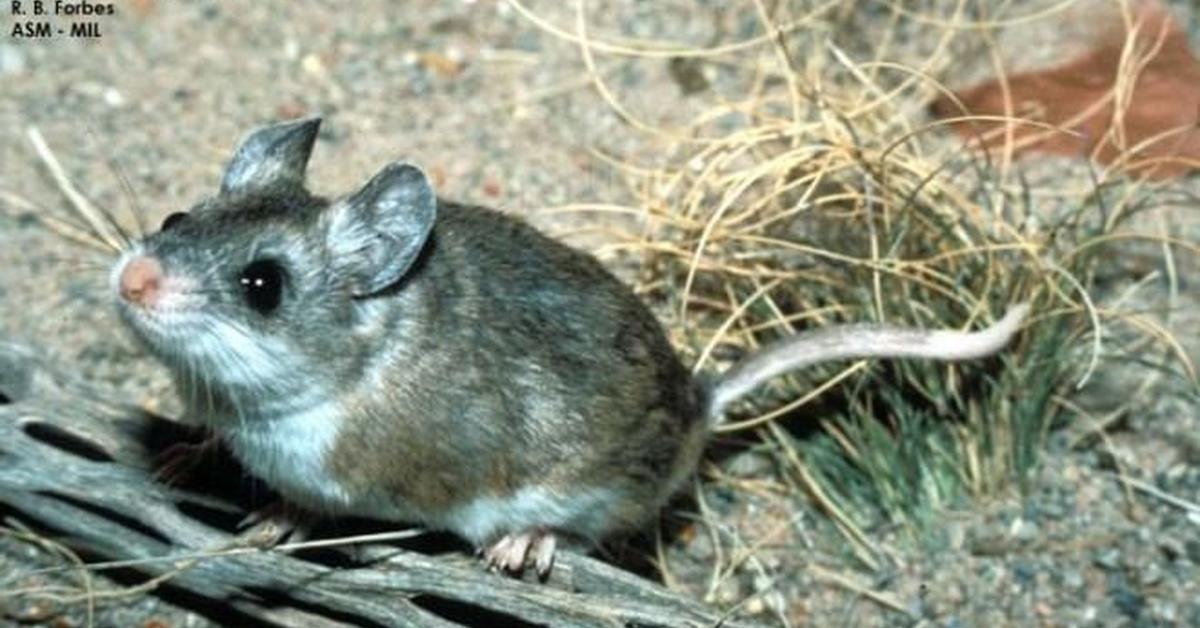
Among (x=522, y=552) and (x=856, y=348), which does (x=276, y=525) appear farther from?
(x=856, y=348)

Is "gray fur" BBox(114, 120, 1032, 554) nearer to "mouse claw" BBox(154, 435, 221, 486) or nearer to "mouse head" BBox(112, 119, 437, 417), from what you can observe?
"mouse head" BBox(112, 119, 437, 417)

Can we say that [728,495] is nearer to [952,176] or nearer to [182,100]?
[952,176]

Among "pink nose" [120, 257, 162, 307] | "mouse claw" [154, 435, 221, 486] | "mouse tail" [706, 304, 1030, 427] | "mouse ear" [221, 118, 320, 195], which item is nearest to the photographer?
"pink nose" [120, 257, 162, 307]

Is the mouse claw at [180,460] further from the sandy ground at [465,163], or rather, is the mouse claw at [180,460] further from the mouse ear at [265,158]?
the mouse ear at [265,158]

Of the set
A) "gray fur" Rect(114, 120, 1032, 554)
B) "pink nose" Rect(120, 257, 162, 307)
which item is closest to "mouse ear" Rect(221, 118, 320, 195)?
"gray fur" Rect(114, 120, 1032, 554)

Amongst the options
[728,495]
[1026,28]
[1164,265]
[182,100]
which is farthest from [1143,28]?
[182,100]

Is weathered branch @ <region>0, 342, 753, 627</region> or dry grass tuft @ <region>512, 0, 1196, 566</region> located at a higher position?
dry grass tuft @ <region>512, 0, 1196, 566</region>

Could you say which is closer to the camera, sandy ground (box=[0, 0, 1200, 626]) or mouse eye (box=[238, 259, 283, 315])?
mouse eye (box=[238, 259, 283, 315])

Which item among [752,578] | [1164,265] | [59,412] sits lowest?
[752,578]

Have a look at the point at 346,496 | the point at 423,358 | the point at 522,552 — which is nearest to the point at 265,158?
the point at 423,358
